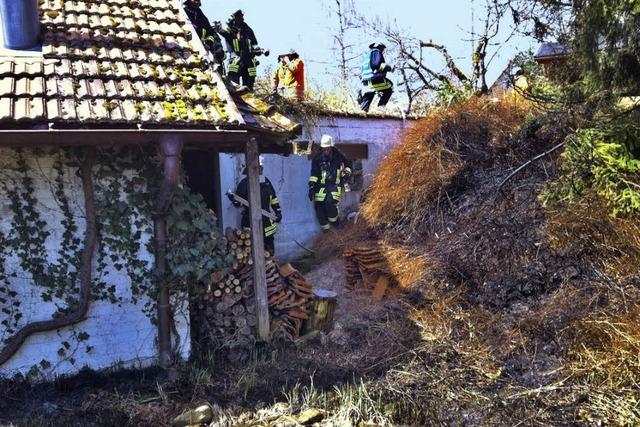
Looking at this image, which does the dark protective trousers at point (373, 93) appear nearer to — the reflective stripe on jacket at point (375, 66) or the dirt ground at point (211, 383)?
the reflective stripe on jacket at point (375, 66)

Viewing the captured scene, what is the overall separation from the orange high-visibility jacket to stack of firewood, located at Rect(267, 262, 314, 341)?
5515 mm

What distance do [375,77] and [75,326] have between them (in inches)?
343

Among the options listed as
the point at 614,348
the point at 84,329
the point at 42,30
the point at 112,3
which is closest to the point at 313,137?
the point at 112,3

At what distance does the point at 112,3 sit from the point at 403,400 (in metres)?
5.65

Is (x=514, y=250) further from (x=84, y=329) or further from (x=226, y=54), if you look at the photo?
(x=226, y=54)

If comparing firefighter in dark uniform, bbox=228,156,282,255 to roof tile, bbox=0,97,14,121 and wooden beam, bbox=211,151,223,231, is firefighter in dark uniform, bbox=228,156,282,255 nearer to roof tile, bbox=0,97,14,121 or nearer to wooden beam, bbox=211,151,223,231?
wooden beam, bbox=211,151,223,231

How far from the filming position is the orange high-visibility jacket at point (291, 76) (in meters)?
11.3

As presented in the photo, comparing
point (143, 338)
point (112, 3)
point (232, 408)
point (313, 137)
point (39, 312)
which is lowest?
point (232, 408)

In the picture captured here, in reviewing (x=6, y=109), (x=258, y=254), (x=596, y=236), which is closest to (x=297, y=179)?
(x=258, y=254)

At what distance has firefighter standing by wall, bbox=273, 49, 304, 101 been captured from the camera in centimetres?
1118

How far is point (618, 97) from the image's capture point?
6195mm

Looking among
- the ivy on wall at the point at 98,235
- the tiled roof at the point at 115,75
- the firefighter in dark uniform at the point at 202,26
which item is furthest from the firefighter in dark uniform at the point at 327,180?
the ivy on wall at the point at 98,235

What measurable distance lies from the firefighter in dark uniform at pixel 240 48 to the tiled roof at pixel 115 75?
12.4 ft

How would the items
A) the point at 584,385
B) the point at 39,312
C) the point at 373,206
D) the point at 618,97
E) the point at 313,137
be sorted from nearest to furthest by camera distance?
the point at 584,385 → the point at 39,312 → the point at 618,97 → the point at 373,206 → the point at 313,137
